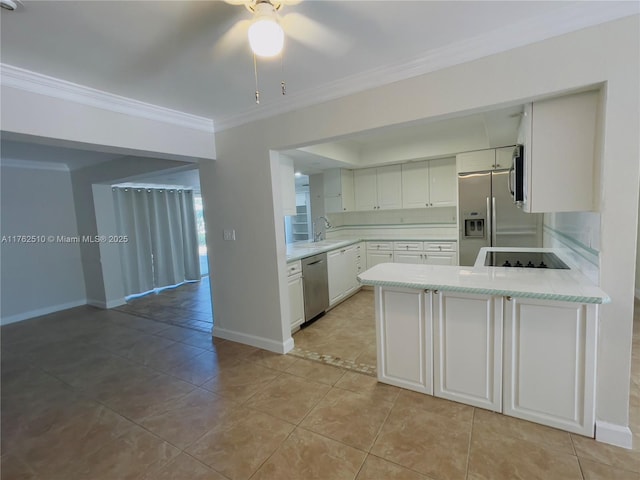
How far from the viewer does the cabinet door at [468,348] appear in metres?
1.95

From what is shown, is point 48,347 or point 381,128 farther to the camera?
point 48,347

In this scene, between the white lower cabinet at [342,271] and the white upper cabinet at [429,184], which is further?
the white upper cabinet at [429,184]

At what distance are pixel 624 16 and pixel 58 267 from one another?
23.7 ft

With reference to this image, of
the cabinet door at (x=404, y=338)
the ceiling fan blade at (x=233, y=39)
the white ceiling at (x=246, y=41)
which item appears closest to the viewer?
the white ceiling at (x=246, y=41)

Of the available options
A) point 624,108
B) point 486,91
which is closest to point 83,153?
point 486,91

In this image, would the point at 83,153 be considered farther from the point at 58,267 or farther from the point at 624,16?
the point at 624,16

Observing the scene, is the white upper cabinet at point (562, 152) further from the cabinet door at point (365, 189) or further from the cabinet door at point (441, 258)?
the cabinet door at point (365, 189)

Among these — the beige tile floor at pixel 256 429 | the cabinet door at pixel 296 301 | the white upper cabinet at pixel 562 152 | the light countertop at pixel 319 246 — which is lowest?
the beige tile floor at pixel 256 429

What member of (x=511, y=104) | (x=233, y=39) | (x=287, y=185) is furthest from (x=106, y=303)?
(x=511, y=104)

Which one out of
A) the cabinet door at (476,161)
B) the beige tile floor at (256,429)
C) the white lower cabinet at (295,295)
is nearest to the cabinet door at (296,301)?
the white lower cabinet at (295,295)

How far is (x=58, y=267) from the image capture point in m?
5.05

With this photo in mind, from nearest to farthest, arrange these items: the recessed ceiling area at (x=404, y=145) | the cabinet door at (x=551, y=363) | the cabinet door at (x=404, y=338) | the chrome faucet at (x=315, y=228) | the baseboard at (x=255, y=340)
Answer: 1. the cabinet door at (x=551, y=363)
2. the cabinet door at (x=404, y=338)
3. the baseboard at (x=255, y=340)
4. the recessed ceiling area at (x=404, y=145)
5. the chrome faucet at (x=315, y=228)

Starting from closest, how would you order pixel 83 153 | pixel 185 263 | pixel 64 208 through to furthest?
1. pixel 83 153
2. pixel 64 208
3. pixel 185 263

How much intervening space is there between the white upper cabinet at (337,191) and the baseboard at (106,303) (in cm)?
404
